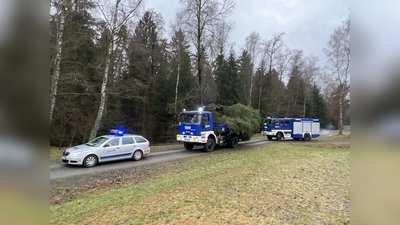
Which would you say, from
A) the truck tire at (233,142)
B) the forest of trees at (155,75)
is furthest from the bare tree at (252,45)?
the truck tire at (233,142)

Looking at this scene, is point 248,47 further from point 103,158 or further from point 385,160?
point 385,160

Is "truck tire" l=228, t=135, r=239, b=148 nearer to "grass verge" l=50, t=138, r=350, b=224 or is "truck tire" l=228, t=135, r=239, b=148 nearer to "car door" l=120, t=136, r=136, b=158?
"car door" l=120, t=136, r=136, b=158

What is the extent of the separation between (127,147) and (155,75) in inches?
648

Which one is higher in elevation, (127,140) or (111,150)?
(127,140)

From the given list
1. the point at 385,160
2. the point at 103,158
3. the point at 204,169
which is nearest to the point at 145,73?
the point at 103,158

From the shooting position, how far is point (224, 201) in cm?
484

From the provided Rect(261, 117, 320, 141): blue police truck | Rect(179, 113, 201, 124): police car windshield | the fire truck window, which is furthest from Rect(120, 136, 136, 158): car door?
Rect(261, 117, 320, 141): blue police truck

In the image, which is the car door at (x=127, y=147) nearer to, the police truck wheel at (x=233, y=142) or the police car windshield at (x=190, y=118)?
the police car windshield at (x=190, y=118)

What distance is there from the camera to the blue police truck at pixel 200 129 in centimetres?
1271

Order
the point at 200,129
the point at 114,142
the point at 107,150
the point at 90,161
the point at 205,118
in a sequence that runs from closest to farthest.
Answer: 1. the point at 90,161
2. the point at 107,150
3. the point at 114,142
4. the point at 200,129
5. the point at 205,118

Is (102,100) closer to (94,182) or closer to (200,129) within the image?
(200,129)

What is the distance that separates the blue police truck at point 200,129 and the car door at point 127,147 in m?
3.37

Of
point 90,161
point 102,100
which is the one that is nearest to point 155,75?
point 102,100

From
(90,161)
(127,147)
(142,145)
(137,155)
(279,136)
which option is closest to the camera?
(90,161)
